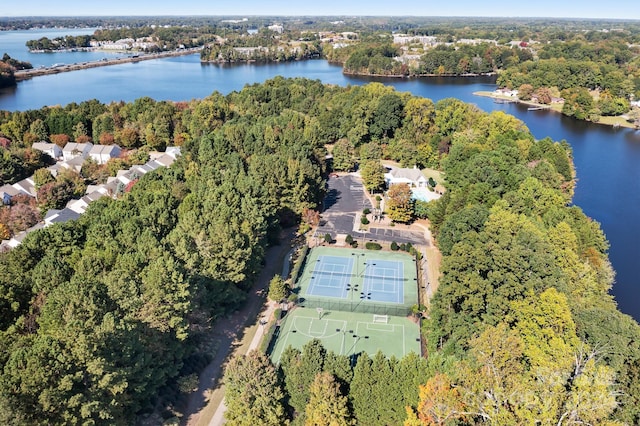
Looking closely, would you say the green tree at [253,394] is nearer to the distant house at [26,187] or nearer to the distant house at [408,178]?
the distant house at [408,178]

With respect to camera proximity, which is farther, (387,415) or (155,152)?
(155,152)

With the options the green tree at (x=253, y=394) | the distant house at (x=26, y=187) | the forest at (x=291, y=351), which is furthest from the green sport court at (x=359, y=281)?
the distant house at (x=26, y=187)

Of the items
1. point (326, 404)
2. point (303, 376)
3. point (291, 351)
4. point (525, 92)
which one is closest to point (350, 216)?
point (291, 351)

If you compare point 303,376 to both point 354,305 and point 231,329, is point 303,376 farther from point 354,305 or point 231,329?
point 354,305

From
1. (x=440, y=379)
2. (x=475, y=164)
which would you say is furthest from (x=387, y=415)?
(x=475, y=164)

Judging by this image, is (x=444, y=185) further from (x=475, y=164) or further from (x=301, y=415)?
(x=301, y=415)
